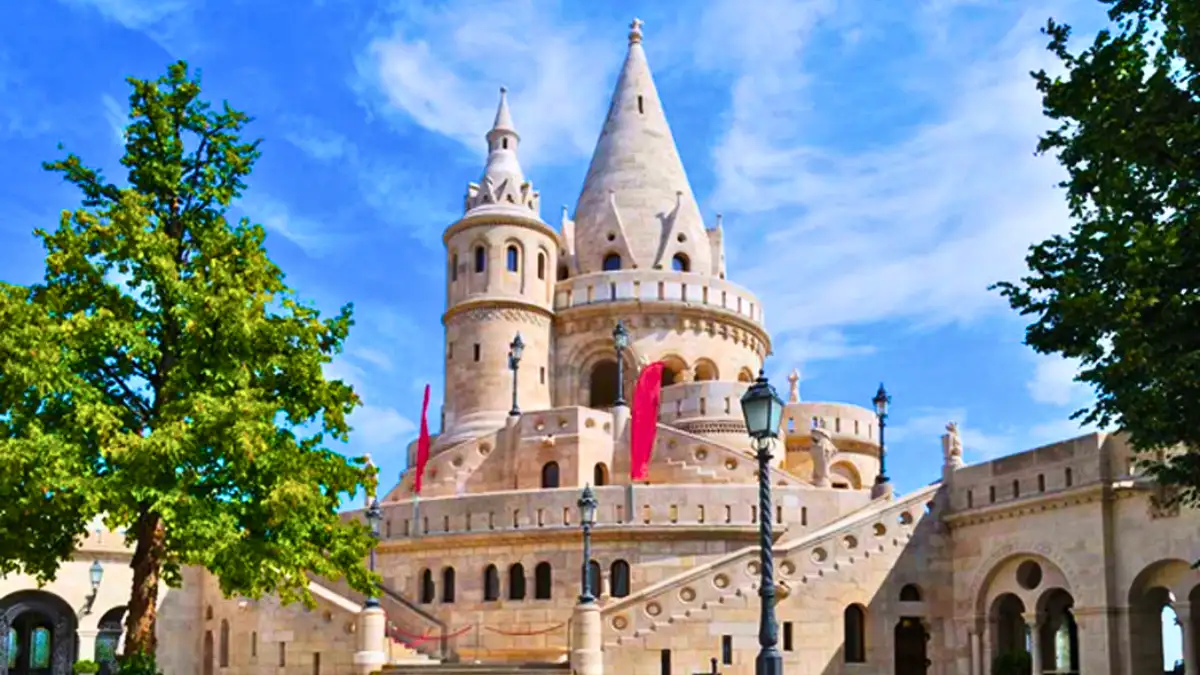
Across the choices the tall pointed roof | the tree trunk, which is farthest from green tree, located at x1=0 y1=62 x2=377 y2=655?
the tall pointed roof

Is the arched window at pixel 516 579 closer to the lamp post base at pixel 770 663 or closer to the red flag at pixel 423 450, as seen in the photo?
the red flag at pixel 423 450

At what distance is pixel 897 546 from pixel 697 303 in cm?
1989

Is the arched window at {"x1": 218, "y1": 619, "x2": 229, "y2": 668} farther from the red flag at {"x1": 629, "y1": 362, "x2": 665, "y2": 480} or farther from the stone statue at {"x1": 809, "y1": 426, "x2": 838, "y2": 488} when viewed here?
the stone statue at {"x1": 809, "y1": 426, "x2": 838, "y2": 488}

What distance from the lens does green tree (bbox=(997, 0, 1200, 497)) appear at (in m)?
16.2

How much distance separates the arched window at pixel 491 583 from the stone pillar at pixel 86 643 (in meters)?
11.0

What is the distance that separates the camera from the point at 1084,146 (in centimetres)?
1748

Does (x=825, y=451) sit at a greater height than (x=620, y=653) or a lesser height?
greater

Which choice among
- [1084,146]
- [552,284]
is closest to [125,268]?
[1084,146]

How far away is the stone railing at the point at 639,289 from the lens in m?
49.2

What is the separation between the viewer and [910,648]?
32344 millimetres

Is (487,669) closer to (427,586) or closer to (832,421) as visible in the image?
(427,586)

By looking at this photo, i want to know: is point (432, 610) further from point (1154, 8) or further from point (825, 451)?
point (1154, 8)

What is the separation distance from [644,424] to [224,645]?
1258 centimetres

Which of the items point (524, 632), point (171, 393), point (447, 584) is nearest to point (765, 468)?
point (171, 393)
